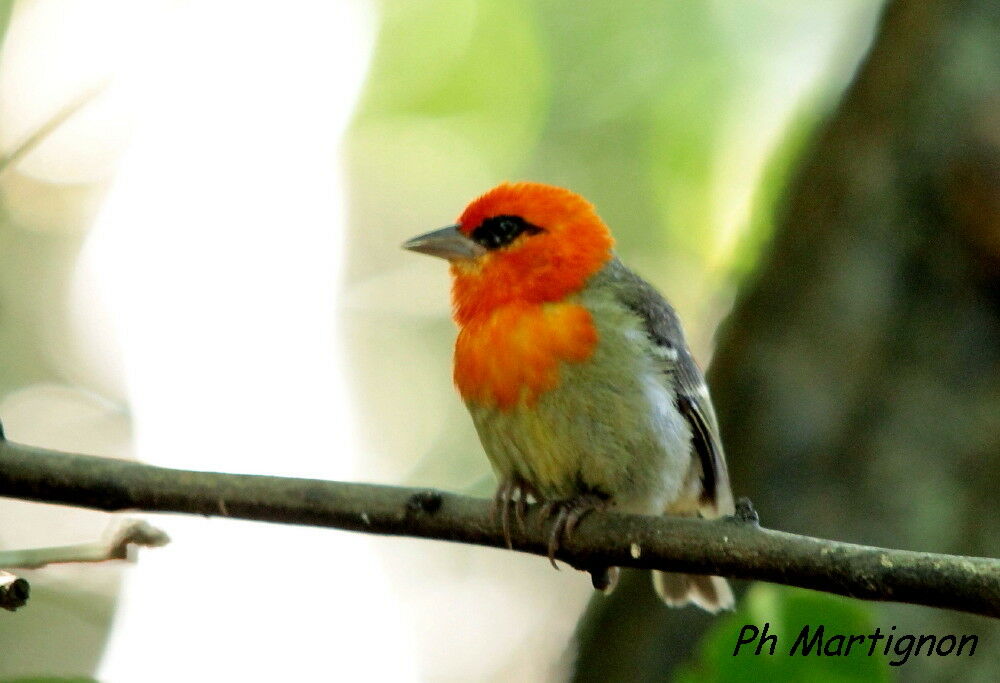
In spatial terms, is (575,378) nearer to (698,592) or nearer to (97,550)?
(698,592)

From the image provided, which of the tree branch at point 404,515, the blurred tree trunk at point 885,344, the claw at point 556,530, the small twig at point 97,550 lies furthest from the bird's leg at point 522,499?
the blurred tree trunk at point 885,344

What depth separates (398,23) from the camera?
7.88 meters

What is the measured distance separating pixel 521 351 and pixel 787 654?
1.73 m

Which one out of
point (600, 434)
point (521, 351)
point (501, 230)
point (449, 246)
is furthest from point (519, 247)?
point (600, 434)

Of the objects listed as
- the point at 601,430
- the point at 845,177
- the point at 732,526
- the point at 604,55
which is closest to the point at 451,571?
the point at 604,55

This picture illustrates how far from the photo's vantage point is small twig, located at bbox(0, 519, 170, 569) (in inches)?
84.6

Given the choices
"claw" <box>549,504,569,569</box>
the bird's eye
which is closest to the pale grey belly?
"claw" <box>549,504,569,569</box>

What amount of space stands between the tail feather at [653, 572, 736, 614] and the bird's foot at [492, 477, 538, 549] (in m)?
0.79

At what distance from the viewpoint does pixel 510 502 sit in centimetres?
327

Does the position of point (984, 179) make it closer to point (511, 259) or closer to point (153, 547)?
point (511, 259)

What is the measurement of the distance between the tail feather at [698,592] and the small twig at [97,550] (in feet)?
8.54

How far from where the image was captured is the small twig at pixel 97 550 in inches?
84.6

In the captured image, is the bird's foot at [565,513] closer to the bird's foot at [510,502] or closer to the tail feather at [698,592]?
the bird's foot at [510,502]

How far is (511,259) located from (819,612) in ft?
7.57
